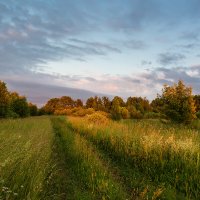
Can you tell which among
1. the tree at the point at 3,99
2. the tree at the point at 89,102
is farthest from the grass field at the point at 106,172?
the tree at the point at 89,102

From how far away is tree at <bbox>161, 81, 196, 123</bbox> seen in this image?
23.2 meters

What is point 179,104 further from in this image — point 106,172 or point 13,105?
point 13,105

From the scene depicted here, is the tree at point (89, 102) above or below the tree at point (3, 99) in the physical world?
above

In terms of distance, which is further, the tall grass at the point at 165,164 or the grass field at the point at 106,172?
the tall grass at the point at 165,164

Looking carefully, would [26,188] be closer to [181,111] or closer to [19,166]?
[19,166]

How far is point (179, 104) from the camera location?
23.5m

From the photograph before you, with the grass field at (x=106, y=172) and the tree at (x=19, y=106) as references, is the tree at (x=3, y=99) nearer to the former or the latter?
the grass field at (x=106, y=172)

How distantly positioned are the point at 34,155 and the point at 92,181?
1751mm

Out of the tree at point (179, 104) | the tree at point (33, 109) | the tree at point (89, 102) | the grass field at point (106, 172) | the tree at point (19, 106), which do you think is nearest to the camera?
the grass field at point (106, 172)

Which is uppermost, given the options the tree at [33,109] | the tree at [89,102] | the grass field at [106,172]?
the tree at [89,102]

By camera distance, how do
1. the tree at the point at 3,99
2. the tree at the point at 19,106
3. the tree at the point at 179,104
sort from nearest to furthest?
the tree at the point at 179,104 < the tree at the point at 3,99 < the tree at the point at 19,106

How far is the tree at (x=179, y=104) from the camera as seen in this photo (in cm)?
2323

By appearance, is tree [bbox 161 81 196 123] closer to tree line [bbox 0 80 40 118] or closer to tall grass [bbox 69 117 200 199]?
tall grass [bbox 69 117 200 199]

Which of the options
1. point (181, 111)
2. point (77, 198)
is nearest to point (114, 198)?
point (77, 198)
